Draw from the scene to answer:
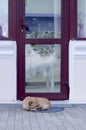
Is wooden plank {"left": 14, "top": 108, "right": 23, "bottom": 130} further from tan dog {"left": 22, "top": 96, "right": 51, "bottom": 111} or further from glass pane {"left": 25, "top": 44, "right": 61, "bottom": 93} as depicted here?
glass pane {"left": 25, "top": 44, "right": 61, "bottom": 93}

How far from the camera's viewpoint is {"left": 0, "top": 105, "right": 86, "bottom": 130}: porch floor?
7617 mm

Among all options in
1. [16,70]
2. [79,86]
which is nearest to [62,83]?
[79,86]

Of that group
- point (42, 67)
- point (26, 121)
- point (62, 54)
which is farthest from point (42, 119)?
point (62, 54)

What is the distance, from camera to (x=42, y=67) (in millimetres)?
9750

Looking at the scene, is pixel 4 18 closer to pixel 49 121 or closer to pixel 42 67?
pixel 42 67

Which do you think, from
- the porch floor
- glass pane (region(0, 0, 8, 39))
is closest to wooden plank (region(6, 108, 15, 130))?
the porch floor

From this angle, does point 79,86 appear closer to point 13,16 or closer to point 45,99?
point 45,99

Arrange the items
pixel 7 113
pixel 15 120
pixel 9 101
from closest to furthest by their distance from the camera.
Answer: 1. pixel 15 120
2. pixel 7 113
3. pixel 9 101

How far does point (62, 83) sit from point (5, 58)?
1.24 meters

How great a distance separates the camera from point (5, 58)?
369 inches

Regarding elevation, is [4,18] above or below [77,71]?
above

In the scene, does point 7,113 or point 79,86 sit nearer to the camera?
point 7,113

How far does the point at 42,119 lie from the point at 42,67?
170 cm

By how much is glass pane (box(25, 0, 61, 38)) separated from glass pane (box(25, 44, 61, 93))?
0.25m
